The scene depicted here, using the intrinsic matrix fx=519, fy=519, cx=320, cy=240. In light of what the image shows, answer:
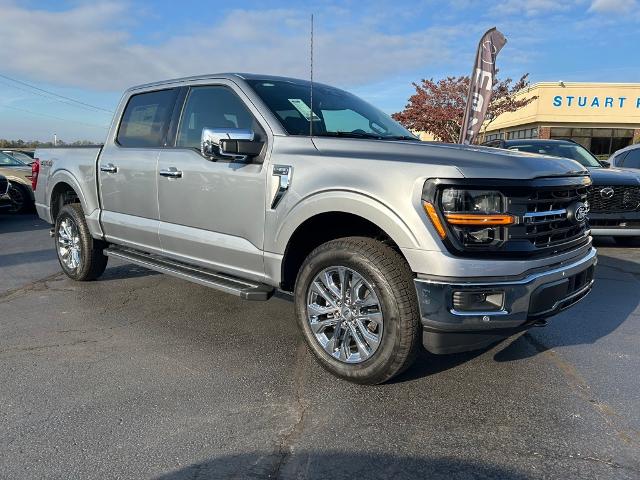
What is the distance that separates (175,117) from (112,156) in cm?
97

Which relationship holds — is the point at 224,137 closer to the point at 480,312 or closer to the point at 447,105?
the point at 480,312

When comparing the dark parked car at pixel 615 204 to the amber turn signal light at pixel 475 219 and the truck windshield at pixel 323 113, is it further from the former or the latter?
the amber turn signal light at pixel 475 219

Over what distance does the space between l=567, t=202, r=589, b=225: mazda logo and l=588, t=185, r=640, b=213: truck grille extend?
4.26 metres

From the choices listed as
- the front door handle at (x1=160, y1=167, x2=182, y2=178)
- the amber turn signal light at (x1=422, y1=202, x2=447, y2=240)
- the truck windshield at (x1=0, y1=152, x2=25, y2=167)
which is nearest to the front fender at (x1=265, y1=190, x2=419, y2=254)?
the amber turn signal light at (x1=422, y1=202, x2=447, y2=240)

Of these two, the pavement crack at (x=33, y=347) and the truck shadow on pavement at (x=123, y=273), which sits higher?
the truck shadow on pavement at (x=123, y=273)

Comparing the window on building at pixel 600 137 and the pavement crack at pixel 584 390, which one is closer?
the pavement crack at pixel 584 390

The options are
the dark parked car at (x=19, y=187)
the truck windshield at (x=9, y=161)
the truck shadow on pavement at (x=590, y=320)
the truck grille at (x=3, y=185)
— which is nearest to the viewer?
the truck shadow on pavement at (x=590, y=320)

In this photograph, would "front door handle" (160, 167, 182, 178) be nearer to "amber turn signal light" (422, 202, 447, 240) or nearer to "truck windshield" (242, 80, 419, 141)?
"truck windshield" (242, 80, 419, 141)

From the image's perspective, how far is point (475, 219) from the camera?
2.77m

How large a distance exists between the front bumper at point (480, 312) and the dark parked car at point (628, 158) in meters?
7.60

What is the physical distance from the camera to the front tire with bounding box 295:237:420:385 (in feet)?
9.76

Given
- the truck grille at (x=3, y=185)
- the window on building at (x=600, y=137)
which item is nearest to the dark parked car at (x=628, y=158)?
the truck grille at (x=3, y=185)

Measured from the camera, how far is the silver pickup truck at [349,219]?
9.21 ft

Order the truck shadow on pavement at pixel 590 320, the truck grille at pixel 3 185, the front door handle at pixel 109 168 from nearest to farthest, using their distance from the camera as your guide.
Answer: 1. the truck shadow on pavement at pixel 590 320
2. the front door handle at pixel 109 168
3. the truck grille at pixel 3 185
